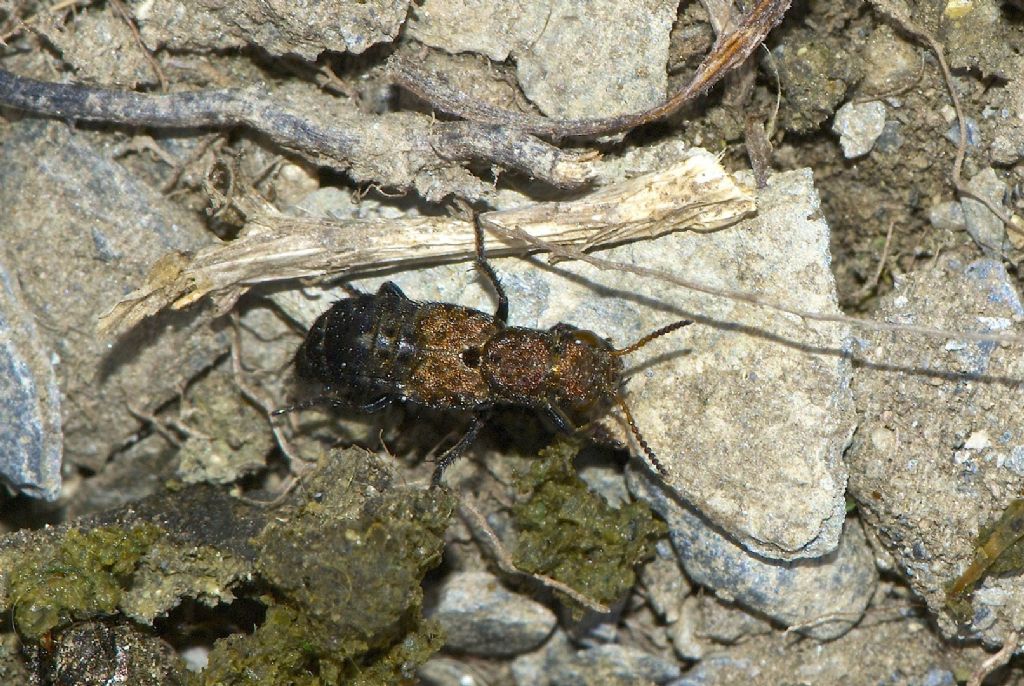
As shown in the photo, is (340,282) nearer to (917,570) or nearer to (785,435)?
(785,435)

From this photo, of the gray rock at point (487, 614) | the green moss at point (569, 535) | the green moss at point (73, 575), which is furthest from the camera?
the gray rock at point (487, 614)

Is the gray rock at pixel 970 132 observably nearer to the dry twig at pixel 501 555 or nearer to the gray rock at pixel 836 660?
the gray rock at pixel 836 660

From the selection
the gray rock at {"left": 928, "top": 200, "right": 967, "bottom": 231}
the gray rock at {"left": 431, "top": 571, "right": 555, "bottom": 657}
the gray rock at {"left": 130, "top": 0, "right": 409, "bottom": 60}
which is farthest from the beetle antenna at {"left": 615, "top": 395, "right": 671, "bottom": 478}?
the gray rock at {"left": 130, "top": 0, "right": 409, "bottom": 60}

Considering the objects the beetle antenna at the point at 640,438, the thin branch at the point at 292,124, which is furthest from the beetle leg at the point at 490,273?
the beetle antenna at the point at 640,438

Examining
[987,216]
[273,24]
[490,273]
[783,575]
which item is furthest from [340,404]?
[987,216]

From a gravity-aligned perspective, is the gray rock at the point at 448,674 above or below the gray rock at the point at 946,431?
below

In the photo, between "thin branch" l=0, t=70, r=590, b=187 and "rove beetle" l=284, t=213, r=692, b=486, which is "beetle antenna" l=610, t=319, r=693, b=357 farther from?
"thin branch" l=0, t=70, r=590, b=187
